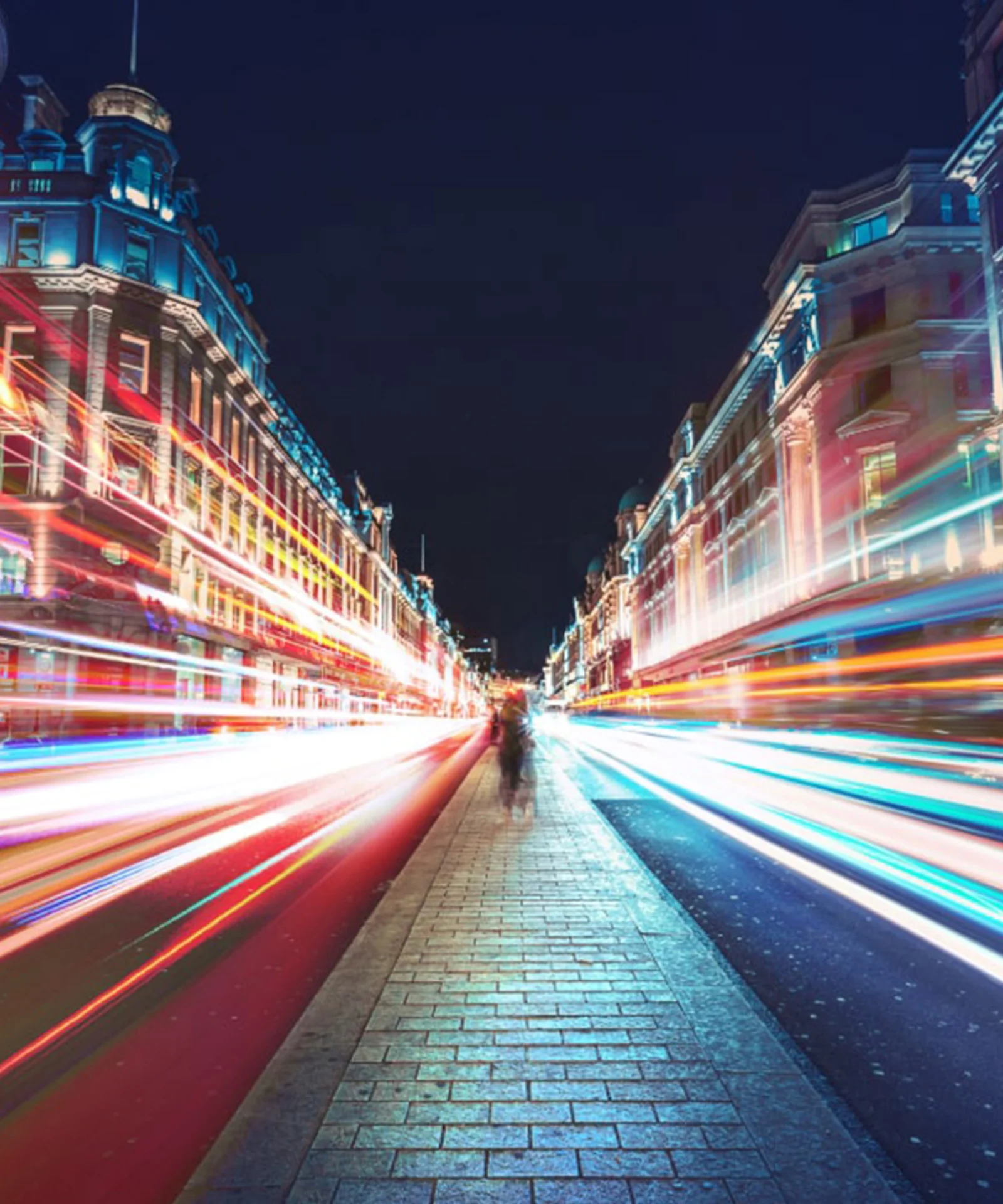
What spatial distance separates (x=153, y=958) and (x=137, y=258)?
38391 millimetres

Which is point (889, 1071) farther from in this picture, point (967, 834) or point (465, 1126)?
point (967, 834)

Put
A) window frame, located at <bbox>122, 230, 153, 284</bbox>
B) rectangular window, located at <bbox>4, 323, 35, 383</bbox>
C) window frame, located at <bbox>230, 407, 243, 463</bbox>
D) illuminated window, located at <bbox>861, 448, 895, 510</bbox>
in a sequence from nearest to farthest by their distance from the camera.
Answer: illuminated window, located at <bbox>861, 448, 895, 510</bbox>, rectangular window, located at <bbox>4, 323, 35, 383</bbox>, window frame, located at <bbox>122, 230, 153, 284</bbox>, window frame, located at <bbox>230, 407, 243, 463</bbox>

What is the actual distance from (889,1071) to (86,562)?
110ft

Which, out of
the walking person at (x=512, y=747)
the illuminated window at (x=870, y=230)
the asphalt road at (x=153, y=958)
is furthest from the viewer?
the illuminated window at (x=870, y=230)

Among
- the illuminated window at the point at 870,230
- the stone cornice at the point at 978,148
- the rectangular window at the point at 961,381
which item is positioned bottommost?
the rectangular window at the point at 961,381

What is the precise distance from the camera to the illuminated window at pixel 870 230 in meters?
34.9

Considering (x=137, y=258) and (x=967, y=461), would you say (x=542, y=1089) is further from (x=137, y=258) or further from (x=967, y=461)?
(x=137, y=258)

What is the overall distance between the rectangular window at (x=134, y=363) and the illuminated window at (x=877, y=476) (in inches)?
1154

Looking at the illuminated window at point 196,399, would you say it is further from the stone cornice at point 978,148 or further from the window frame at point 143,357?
the stone cornice at point 978,148

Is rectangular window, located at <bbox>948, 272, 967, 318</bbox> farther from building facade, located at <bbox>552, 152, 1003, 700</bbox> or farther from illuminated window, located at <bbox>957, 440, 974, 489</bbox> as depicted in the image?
illuminated window, located at <bbox>957, 440, 974, 489</bbox>

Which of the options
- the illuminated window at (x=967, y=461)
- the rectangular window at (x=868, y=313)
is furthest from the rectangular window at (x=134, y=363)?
the illuminated window at (x=967, y=461)

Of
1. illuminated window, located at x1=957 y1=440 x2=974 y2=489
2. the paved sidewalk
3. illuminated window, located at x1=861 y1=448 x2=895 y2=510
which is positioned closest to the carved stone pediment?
illuminated window, located at x1=861 y1=448 x2=895 y2=510

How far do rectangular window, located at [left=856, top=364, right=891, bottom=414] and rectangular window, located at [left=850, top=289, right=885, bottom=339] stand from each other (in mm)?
1531

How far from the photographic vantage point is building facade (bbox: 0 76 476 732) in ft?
105
